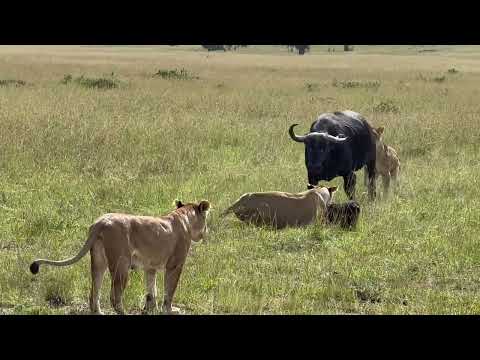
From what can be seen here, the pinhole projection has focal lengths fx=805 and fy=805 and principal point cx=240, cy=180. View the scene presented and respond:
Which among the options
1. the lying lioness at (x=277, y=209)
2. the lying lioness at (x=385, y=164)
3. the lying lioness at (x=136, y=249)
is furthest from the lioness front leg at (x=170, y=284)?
the lying lioness at (x=385, y=164)

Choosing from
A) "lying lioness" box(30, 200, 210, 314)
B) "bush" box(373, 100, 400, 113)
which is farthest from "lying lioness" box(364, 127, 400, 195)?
"bush" box(373, 100, 400, 113)

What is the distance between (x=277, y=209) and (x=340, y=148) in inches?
87.6

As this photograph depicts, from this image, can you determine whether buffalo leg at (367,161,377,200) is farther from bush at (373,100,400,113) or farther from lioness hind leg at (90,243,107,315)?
bush at (373,100,400,113)

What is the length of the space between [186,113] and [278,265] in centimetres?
1166

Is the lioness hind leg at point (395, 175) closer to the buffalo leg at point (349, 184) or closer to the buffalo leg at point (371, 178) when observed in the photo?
the buffalo leg at point (371, 178)

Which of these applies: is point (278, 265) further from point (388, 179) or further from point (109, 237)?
point (388, 179)

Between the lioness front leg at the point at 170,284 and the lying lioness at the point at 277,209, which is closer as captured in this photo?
the lioness front leg at the point at 170,284

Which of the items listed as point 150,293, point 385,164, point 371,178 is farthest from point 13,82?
point 150,293

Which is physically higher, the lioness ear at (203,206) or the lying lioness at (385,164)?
the lioness ear at (203,206)

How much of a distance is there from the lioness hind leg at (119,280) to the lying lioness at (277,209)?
3779mm

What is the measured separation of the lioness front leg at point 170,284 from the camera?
5895 millimetres

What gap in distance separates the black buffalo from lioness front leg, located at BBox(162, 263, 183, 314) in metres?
4.94

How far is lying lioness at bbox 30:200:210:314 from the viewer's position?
5.44m

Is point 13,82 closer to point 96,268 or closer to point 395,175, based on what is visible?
point 395,175
